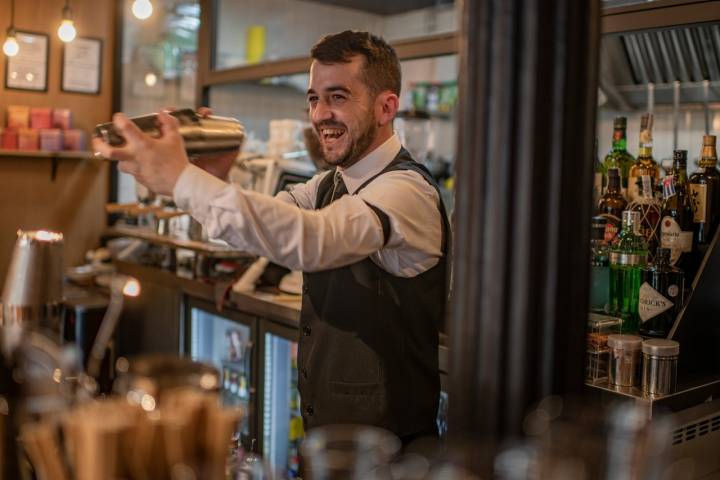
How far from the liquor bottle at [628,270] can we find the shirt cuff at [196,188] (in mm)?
1224

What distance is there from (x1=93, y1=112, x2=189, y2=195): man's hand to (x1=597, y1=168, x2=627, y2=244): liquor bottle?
1377 millimetres

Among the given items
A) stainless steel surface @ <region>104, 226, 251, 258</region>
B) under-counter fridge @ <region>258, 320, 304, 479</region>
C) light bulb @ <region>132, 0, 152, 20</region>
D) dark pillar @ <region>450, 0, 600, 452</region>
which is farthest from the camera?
light bulb @ <region>132, 0, 152, 20</region>

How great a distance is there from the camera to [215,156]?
1747 millimetres

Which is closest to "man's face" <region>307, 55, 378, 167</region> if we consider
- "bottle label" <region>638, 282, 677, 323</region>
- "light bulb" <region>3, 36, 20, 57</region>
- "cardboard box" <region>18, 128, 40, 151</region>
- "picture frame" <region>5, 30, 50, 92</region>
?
"bottle label" <region>638, 282, 677, 323</region>

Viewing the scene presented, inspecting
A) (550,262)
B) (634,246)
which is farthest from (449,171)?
(550,262)

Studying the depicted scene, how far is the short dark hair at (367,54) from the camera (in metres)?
1.88

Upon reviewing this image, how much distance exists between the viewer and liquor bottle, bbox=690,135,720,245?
7.37 ft

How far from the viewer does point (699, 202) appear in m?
2.25

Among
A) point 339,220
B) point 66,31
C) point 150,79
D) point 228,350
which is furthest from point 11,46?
point 339,220

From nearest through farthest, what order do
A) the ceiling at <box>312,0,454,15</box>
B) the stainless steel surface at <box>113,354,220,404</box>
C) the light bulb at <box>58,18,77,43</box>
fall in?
the stainless steel surface at <box>113,354,220,404</box> < the light bulb at <box>58,18,77,43</box> < the ceiling at <box>312,0,454,15</box>

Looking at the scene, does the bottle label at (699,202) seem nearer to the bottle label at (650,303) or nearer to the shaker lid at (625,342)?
the bottle label at (650,303)

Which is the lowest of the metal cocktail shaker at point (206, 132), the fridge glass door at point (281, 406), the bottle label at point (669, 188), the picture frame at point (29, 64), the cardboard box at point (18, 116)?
the fridge glass door at point (281, 406)

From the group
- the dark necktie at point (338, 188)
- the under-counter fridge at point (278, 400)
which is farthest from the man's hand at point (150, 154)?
the under-counter fridge at point (278, 400)

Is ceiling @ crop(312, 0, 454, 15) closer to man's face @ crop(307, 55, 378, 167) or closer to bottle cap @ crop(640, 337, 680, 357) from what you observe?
man's face @ crop(307, 55, 378, 167)
